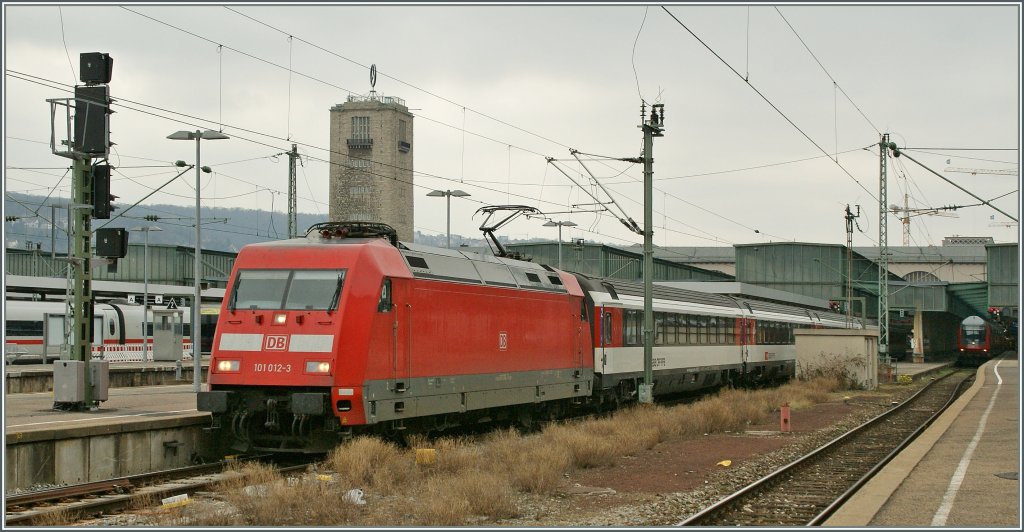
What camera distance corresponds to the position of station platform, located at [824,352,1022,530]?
1169cm

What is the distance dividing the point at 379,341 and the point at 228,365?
2276mm

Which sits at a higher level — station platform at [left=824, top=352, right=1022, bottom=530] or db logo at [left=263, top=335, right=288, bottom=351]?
db logo at [left=263, top=335, right=288, bottom=351]

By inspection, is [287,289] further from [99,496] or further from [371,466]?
[99,496]

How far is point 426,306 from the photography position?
17484mm

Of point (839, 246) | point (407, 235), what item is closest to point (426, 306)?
point (839, 246)

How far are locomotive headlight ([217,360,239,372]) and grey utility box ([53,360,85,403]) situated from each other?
187 inches

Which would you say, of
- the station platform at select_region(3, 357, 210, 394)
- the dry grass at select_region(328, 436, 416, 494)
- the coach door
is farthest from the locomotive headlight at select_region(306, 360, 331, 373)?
the coach door

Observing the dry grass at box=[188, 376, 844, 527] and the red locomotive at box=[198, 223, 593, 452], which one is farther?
the red locomotive at box=[198, 223, 593, 452]

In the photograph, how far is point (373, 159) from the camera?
145 m

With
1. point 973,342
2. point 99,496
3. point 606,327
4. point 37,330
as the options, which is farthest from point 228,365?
point 973,342

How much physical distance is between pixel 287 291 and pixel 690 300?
1956cm

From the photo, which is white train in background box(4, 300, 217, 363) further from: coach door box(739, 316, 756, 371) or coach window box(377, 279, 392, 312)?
coach window box(377, 279, 392, 312)

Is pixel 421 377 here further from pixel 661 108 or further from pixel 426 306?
pixel 661 108

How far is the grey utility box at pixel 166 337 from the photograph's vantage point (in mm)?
37281
